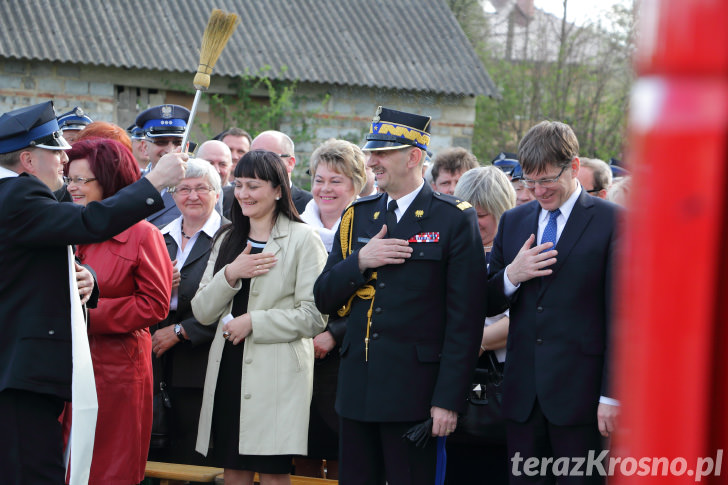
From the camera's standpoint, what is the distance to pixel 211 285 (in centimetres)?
456

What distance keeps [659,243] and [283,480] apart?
4.07m

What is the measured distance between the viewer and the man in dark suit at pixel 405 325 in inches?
147

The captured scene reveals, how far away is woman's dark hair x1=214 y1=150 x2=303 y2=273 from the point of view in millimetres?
4660

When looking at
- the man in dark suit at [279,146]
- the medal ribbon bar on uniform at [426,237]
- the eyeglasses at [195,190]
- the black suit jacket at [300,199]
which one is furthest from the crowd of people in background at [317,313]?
the man in dark suit at [279,146]

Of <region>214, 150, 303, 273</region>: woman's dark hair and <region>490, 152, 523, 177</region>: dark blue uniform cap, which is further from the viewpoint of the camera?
<region>490, 152, 523, 177</region>: dark blue uniform cap

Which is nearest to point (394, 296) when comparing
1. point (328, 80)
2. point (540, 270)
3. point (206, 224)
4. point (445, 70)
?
point (540, 270)

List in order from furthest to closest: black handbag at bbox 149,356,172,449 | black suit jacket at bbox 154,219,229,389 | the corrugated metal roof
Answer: the corrugated metal roof → black handbag at bbox 149,356,172,449 → black suit jacket at bbox 154,219,229,389

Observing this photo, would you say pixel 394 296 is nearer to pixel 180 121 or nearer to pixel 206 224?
pixel 206 224

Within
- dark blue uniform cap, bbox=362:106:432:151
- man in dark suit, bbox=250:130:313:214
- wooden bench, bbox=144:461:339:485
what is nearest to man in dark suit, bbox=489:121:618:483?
dark blue uniform cap, bbox=362:106:432:151

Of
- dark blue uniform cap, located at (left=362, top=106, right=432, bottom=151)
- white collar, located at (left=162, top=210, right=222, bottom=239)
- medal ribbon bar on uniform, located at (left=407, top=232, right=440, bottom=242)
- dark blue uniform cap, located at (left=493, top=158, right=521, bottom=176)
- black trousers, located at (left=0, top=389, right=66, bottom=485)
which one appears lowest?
black trousers, located at (left=0, top=389, right=66, bottom=485)

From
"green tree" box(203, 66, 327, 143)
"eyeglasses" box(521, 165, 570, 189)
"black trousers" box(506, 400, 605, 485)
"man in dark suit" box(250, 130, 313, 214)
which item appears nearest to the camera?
"black trousers" box(506, 400, 605, 485)

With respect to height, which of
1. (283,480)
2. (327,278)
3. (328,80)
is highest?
(328,80)

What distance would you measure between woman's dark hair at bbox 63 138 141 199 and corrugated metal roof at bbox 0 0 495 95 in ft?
35.5

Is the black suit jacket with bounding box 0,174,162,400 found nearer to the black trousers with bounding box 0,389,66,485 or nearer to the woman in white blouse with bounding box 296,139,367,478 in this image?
the black trousers with bounding box 0,389,66,485
